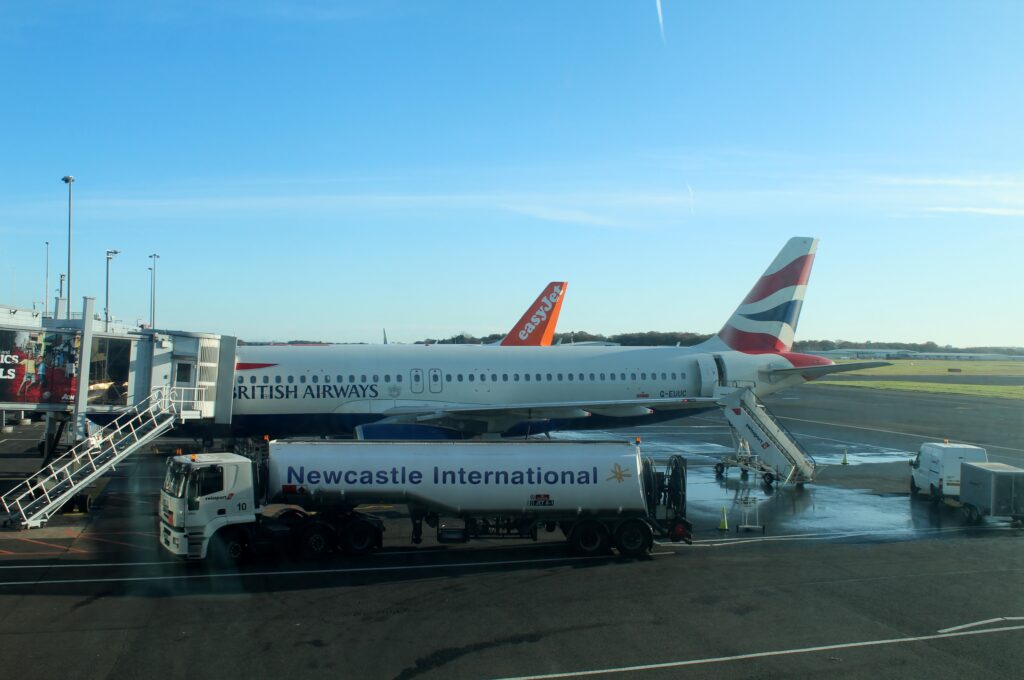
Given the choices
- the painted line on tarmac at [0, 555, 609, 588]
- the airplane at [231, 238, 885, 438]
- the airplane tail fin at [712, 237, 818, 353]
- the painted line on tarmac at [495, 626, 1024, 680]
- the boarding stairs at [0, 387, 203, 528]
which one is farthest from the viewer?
the airplane tail fin at [712, 237, 818, 353]

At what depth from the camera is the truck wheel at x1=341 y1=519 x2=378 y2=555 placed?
68.6ft

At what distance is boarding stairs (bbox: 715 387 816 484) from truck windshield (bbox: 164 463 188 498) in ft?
74.9

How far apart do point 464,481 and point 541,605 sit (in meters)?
4.93

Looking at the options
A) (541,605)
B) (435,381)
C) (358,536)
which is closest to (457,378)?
(435,381)

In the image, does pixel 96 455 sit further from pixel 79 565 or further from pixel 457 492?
pixel 457 492

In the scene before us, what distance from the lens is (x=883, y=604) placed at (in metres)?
16.9

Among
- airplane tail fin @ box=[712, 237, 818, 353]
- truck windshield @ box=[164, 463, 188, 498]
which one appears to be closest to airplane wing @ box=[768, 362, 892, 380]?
airplane tail fin @ box=[712, 237, 818, 353]

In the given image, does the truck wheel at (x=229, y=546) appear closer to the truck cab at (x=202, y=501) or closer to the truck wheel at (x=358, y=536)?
the truck cab at (x=202, y=501)

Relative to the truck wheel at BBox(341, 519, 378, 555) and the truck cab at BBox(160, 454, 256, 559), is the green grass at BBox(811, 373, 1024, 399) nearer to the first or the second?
the truck wheel at BBox(341, 519, 378, 555)

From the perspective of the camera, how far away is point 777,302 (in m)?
41.1

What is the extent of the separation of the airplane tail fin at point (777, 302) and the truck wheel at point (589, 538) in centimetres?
2316

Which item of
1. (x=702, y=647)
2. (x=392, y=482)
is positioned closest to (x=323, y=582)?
(x=392, y=482)

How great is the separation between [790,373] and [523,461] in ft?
72.6

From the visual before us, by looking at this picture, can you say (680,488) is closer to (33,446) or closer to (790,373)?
(790,373)
